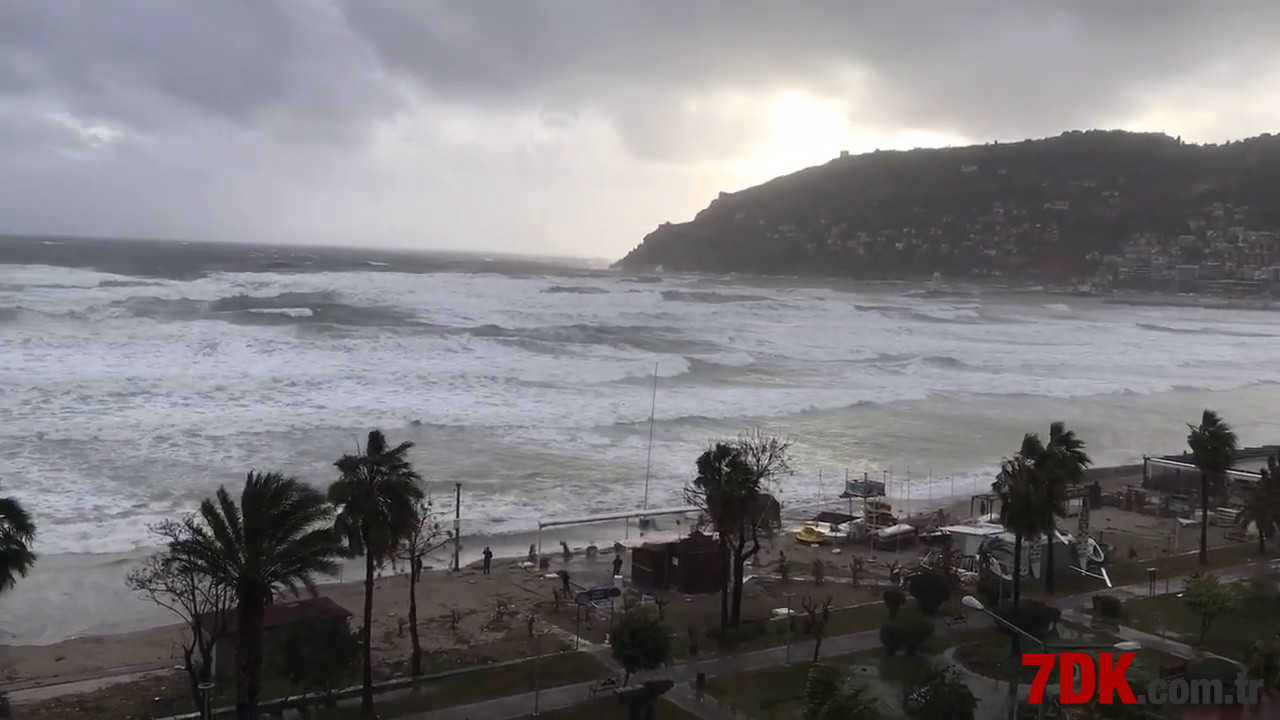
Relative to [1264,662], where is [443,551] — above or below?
below

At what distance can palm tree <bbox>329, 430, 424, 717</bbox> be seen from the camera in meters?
13.3

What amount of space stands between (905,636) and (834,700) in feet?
23.2

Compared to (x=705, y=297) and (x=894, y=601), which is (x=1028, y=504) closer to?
(x=894, y=601)

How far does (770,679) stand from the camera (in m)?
15.3

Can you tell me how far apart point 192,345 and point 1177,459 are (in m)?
44.6

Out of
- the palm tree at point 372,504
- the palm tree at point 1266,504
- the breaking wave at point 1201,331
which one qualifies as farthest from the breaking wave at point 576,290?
the palm tree at point 372,504

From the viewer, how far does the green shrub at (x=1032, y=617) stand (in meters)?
16.6

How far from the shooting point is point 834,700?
31.4 feet

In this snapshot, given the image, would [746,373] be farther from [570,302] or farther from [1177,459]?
[570,302]

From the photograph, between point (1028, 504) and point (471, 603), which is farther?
point (471, 603)

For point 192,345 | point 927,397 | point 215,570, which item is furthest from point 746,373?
point 215,570

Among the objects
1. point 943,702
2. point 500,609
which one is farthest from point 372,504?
point 943,702

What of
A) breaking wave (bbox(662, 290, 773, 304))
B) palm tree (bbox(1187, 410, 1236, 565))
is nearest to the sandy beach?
palm tree (bbox(1187, 410, 1236, 565))

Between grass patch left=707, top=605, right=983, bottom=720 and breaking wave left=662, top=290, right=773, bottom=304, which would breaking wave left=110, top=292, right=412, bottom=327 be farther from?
grass patch left=707, top=605, right=983, bottom=720
